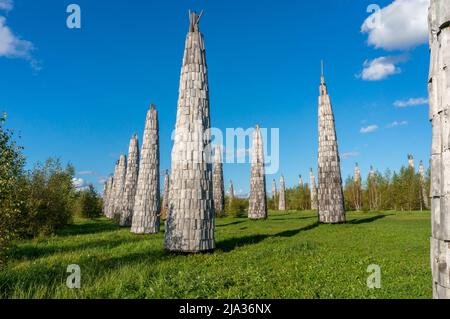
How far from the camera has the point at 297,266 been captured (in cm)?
876

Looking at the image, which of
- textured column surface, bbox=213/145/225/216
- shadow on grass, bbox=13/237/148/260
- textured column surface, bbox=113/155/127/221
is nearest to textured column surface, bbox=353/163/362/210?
textured column surface, bbox=213/145/225/216

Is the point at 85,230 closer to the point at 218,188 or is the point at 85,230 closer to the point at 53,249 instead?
the point at 53,249

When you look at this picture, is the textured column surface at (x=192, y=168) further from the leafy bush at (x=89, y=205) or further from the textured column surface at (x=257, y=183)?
the leafy bush at (x=89, y=205)

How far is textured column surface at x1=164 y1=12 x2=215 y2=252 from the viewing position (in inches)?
435

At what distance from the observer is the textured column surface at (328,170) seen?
20.3 m

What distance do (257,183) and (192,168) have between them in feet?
59.0

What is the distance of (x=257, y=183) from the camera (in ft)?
94.5

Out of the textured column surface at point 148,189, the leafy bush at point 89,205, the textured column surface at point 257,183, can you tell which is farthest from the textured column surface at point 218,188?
the leafy bush at point 89,205

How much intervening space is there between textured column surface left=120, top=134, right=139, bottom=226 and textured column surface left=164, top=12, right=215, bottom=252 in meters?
12.6

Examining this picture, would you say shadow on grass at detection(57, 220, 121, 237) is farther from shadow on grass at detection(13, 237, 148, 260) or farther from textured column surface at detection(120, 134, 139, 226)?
shadow on grass at detection(13, 237, 148, 260)

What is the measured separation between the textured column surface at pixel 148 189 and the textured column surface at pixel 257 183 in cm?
1170

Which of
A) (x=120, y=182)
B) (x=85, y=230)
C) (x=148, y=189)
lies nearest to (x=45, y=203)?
(x=85, y=230)
